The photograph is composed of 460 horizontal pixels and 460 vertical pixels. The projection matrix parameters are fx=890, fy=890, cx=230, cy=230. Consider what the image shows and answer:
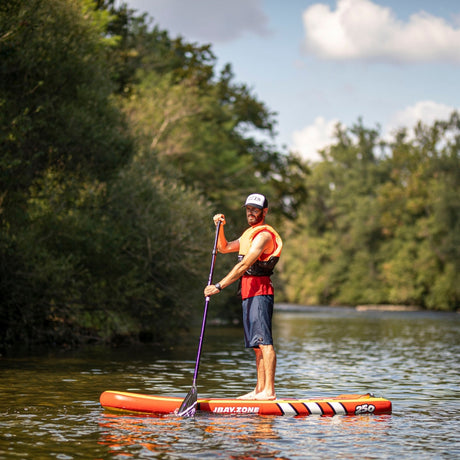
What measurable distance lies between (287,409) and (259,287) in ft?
5.16

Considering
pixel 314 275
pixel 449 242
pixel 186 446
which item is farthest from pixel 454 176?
pixel 186 446

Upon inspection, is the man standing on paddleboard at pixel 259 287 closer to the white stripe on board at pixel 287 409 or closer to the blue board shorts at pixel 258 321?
the blue board shorts at pixel 258 321

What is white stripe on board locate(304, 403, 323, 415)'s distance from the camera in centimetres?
1122

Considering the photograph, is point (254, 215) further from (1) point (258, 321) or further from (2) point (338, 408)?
(2) point (338, 408)

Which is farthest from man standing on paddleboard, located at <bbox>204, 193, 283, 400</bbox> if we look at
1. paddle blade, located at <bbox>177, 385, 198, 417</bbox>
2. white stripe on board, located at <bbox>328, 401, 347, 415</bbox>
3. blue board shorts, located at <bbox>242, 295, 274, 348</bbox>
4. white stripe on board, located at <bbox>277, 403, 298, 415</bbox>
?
paddle blade, located at <bbox>177, 385, 198, 417</bbox>

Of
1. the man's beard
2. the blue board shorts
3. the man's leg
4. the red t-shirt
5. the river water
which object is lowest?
the river water

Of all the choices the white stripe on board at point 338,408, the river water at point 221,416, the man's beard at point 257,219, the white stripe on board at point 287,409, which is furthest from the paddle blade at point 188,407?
the man's beard at point 257,219

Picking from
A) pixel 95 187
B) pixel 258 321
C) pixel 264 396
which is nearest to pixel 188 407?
pixel 264 396

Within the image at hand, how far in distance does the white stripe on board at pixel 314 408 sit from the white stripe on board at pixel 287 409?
0.20 m

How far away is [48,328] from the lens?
81.0 ft

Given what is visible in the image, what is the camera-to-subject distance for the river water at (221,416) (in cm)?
902

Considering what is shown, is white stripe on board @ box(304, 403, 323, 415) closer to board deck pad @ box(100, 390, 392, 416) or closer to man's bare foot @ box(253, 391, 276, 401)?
board deck pad @ box(100, 390, 392, 416)

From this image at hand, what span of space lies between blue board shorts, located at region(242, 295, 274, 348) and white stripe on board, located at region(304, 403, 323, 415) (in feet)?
3.03

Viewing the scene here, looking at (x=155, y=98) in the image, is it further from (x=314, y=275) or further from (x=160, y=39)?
(x=314, y=275)
